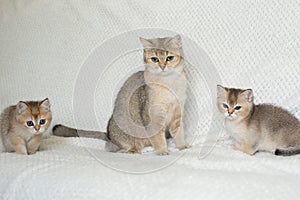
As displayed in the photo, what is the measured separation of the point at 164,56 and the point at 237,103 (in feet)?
0.93

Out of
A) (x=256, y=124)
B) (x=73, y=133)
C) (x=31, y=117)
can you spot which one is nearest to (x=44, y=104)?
(x=31, y=117)

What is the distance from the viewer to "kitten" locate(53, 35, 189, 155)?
159 cm

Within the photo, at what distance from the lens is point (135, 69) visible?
1900 mm

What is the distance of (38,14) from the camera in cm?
225

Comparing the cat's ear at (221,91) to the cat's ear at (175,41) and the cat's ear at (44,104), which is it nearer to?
the cat's ear at (175,41)

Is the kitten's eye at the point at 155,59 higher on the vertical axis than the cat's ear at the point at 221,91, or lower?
higher

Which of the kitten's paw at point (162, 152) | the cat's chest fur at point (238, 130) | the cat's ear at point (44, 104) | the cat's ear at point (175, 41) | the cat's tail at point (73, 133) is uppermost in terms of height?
the cat's ear at point (175, 41)

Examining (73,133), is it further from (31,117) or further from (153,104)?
(153,104)

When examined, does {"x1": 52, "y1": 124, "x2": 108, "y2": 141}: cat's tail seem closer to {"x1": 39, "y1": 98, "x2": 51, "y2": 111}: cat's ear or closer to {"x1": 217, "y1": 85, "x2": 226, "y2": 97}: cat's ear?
{"x1": 39, "y1": 98, "x2": 51, "y2": 111}: cat's ear

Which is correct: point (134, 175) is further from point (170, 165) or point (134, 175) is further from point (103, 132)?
point (103, 132)

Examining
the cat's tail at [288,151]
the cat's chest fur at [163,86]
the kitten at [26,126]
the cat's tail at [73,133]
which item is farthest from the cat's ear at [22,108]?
the cat's tail at [288,151]

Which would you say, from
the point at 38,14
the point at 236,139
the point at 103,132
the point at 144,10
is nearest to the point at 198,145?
the point at 236,139

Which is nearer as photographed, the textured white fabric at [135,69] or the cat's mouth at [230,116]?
the textured white fabric at [135,69]

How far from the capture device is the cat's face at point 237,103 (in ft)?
4.99
